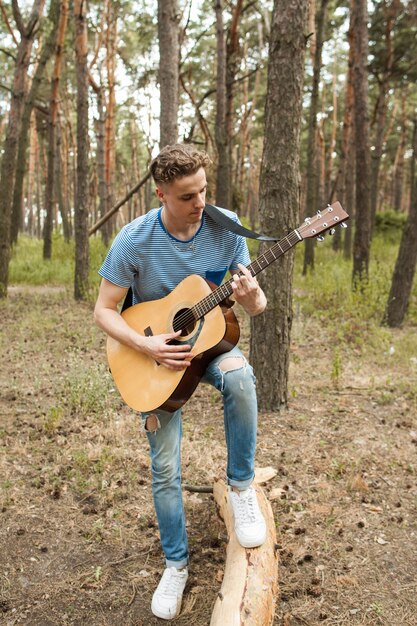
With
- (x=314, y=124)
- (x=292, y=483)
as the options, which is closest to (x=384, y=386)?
(x=292, y=483)

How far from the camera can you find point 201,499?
4.09 meters

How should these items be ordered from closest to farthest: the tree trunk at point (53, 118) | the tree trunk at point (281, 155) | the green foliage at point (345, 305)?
the tree trunk at point (281, 155), the green foliage at point (345, 305), the tree trunk at point (53, 118)

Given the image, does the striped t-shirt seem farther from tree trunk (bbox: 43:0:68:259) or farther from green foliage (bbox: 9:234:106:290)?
tree trunk (bbox: 43:0:68:259)

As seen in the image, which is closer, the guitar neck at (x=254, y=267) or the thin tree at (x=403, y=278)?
the guitar neck at (x=254, y=267)

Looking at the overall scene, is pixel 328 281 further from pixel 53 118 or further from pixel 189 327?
pixel 189 327

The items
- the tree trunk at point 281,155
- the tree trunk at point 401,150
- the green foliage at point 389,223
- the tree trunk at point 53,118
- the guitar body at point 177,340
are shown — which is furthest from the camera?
the tree trunk at point 401,150

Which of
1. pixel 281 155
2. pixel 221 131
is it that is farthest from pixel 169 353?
pixel 221 131

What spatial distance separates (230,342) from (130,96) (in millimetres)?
28486

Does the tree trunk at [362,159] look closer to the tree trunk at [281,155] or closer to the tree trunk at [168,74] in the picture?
the tree trunk at [168,74]

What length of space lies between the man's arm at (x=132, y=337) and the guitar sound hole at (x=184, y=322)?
0.08 meters

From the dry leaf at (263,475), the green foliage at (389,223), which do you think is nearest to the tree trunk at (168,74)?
the dry leaf at (263,475)

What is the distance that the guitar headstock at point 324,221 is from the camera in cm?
271

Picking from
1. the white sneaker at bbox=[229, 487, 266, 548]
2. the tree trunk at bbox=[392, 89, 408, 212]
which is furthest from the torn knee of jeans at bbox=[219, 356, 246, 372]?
the tree trunk at bbox=[392, 89, 408, 212]

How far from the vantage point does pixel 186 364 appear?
8.95ft
